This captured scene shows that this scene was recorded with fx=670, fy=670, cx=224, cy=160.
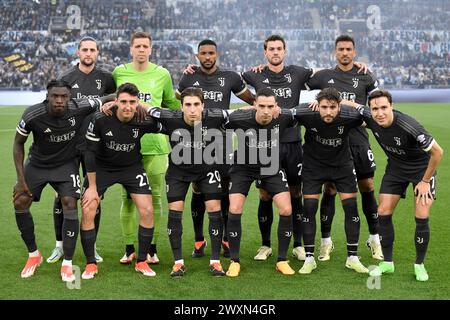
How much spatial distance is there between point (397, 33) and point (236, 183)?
1443 inches

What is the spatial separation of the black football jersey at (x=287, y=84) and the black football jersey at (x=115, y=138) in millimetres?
1336

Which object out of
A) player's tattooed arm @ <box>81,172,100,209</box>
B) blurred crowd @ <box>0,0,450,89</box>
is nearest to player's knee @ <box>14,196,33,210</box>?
player's tattooed arm @ <box>81,172,100,209</box>

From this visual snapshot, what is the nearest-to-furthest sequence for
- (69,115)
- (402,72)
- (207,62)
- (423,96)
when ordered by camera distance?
(69,115)
(207,62)
(423,96)
(402,72)

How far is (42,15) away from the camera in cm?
3994

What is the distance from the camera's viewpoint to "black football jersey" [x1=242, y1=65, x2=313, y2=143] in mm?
7070

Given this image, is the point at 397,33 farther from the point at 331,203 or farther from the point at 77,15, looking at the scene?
the point at 331,203

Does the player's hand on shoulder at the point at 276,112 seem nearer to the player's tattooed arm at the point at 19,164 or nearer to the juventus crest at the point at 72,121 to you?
the juventus crest at the point at 72,121

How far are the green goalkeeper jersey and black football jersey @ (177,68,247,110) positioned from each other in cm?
27

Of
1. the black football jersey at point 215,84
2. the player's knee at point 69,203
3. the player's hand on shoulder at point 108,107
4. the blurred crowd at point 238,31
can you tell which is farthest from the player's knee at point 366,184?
the blurred crowd at point 238,31

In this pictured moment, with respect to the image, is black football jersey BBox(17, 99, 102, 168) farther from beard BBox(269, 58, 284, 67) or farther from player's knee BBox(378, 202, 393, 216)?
player's knee BBox(378, 202, 393, 216)

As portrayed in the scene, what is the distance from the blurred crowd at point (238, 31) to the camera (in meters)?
37.9

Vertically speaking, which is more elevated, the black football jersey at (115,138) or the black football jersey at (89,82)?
the black football jersey at (89,82)

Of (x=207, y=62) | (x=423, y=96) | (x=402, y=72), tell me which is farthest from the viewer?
(x=402, y=72)
